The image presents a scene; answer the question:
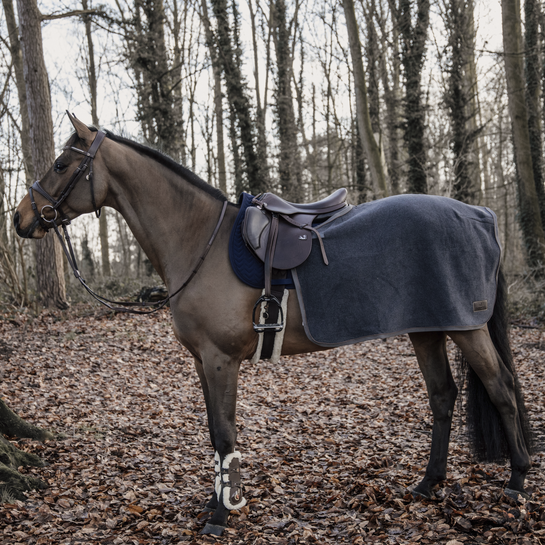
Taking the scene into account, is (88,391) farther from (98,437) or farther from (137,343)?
(137,343)

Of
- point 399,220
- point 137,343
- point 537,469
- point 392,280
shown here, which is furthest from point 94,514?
point 137,343

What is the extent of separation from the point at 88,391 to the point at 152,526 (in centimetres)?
345

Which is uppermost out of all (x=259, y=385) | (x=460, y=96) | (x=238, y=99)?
(x=238, y=99)

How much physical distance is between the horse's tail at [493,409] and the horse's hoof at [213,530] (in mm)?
1907

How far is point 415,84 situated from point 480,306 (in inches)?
442

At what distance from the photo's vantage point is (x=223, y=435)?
117 inches

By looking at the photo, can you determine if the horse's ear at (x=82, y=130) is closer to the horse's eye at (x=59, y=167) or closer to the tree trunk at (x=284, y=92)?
the horse's eye at (x=59, y=167)

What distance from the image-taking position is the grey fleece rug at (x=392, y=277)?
3.04 m

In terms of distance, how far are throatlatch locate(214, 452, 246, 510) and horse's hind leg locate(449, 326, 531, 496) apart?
67.8 inches

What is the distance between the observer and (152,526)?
304cm

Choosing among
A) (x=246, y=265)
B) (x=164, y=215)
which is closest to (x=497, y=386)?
(x=246, y=265)

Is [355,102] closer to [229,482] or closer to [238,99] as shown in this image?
[238,99]

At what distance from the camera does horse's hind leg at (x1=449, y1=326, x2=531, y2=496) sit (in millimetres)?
3154

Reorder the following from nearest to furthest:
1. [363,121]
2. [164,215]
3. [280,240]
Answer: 1. [280,240]
2. [164,215]
3. [363,121]
